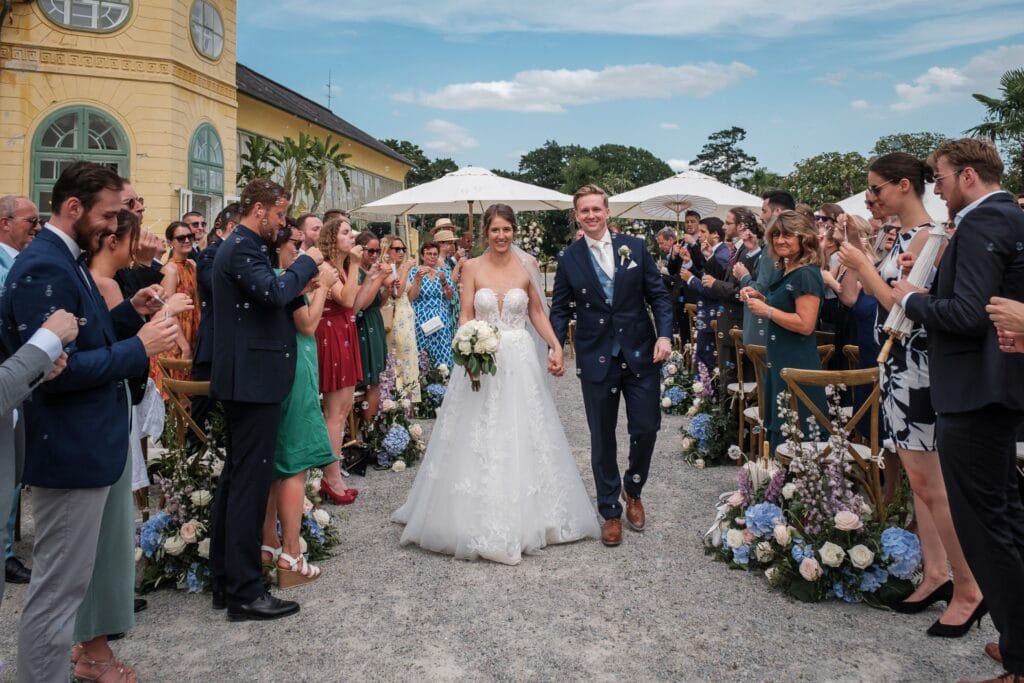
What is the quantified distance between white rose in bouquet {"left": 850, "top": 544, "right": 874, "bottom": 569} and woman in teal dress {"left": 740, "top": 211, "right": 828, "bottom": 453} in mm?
1066

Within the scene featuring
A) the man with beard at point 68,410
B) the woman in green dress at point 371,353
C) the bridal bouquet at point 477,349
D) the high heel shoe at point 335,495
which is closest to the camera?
the man with beard at point 68,410

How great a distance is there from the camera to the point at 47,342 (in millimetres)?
2367

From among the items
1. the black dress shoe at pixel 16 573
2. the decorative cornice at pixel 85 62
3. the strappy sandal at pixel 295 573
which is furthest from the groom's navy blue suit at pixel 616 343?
the decorative cornice at pixel 85 62

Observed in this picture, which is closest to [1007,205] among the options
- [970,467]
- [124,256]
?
[970,467]

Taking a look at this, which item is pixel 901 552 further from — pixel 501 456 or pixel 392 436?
pixel 392 436

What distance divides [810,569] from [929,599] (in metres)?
0.57

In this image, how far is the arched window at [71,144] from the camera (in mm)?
15609

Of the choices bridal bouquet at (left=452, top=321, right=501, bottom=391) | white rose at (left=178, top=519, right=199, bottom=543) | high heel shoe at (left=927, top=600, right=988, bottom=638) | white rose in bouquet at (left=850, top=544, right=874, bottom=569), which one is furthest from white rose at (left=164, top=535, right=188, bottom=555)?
high heel shoe at (left=927, top=600, right=988, bottom=638)

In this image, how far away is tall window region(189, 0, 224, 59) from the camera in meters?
17.2

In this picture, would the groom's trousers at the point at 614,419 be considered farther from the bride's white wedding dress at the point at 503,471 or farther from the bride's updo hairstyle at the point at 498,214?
the bride's updo hairstyle at the point at 498,214

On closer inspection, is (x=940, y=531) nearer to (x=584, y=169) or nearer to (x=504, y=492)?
(x=504, y=492)

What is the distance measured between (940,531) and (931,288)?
115cm

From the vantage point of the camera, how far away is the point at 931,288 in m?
3.26

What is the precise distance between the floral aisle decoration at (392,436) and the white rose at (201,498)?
2580 mm
